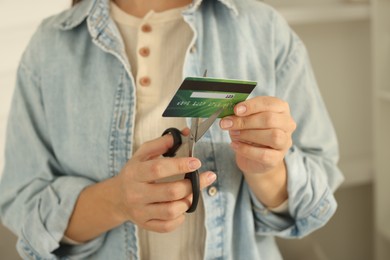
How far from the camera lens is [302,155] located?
85 cm

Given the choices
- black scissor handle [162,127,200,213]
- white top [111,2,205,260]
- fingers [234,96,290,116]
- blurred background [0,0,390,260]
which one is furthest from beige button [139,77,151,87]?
blurred background [0,0,390,260]

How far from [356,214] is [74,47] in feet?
4.11

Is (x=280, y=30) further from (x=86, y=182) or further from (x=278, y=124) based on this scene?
(x=86, y=182)

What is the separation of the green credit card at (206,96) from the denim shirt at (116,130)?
0.20 m

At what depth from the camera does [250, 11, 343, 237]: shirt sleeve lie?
0.80 m

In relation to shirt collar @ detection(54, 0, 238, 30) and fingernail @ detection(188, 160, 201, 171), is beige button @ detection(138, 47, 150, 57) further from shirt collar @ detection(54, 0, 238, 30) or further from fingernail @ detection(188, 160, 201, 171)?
fingernail @ detection(188, 160, 201, 171)

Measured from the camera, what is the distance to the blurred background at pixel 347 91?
1.23 meters

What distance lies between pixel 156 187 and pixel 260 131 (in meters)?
0.17

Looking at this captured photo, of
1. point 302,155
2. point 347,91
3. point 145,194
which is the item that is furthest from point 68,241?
point 347,91

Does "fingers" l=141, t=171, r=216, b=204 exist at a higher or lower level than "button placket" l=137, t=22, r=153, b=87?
lower

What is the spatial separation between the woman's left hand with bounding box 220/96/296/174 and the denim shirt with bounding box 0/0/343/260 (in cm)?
12

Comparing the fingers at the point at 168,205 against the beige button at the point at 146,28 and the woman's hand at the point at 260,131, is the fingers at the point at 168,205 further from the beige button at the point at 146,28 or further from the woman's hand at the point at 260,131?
the beige button at the point at 146,28

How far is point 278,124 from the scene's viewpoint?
0.66 meters

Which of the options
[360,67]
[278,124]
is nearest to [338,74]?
[360,67]
